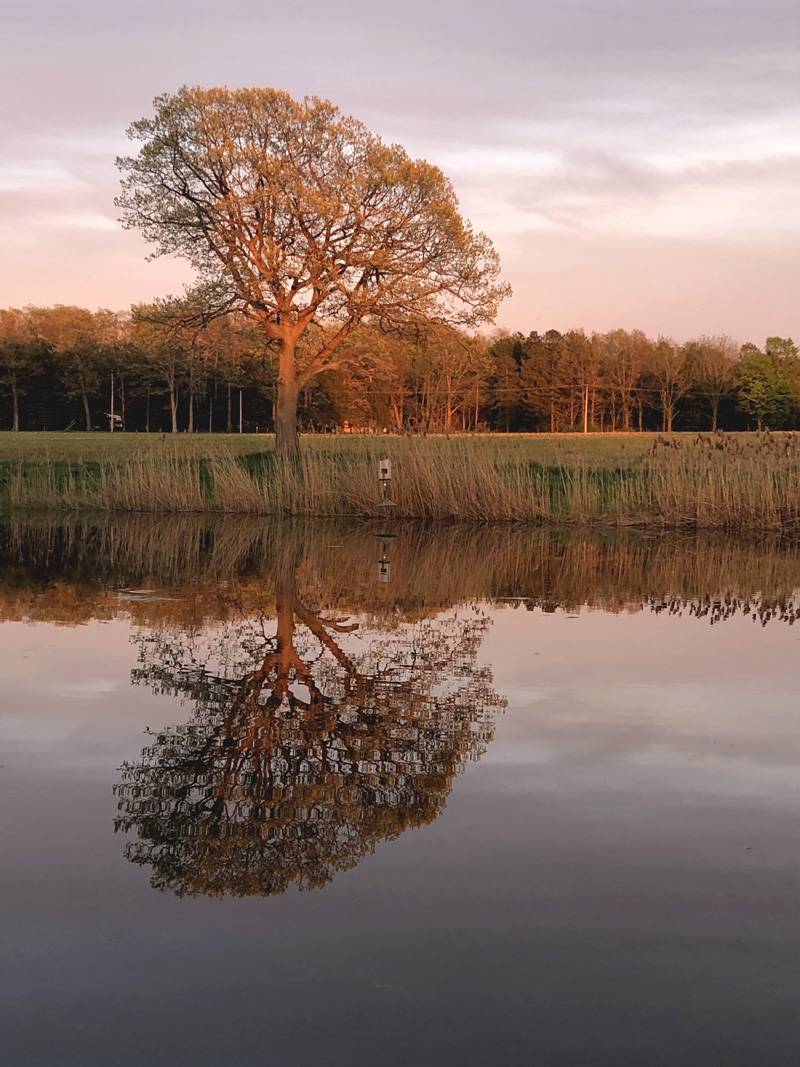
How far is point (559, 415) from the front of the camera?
103m

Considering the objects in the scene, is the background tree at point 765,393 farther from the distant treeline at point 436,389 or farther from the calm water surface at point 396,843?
the calm water surface at point 396,843

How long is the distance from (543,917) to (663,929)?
33cm

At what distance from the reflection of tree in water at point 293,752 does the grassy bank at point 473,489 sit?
397 inches

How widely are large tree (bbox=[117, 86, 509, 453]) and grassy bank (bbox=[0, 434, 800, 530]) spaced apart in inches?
320

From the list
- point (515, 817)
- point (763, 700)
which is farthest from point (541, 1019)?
point (763, 700)

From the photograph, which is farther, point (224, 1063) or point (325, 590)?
point (325, 590)

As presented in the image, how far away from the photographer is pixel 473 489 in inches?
716

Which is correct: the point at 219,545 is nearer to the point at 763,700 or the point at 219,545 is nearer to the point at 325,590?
the point at 325,590

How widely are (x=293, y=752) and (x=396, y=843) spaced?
1.08m

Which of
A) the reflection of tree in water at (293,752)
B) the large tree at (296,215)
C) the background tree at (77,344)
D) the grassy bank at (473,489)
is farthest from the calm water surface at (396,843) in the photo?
the background tree at (77,344)

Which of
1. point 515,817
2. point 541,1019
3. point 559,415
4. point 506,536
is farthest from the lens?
point 559,415

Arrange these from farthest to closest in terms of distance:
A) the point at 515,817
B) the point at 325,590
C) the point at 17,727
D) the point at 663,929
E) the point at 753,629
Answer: the point at 325,590, the point at 753,629, the point at 17,727, the point at 515,817, the point at 663,929

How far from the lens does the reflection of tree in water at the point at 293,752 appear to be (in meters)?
3.81

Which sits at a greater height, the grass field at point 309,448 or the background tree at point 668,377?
the background tree at point 668,377
